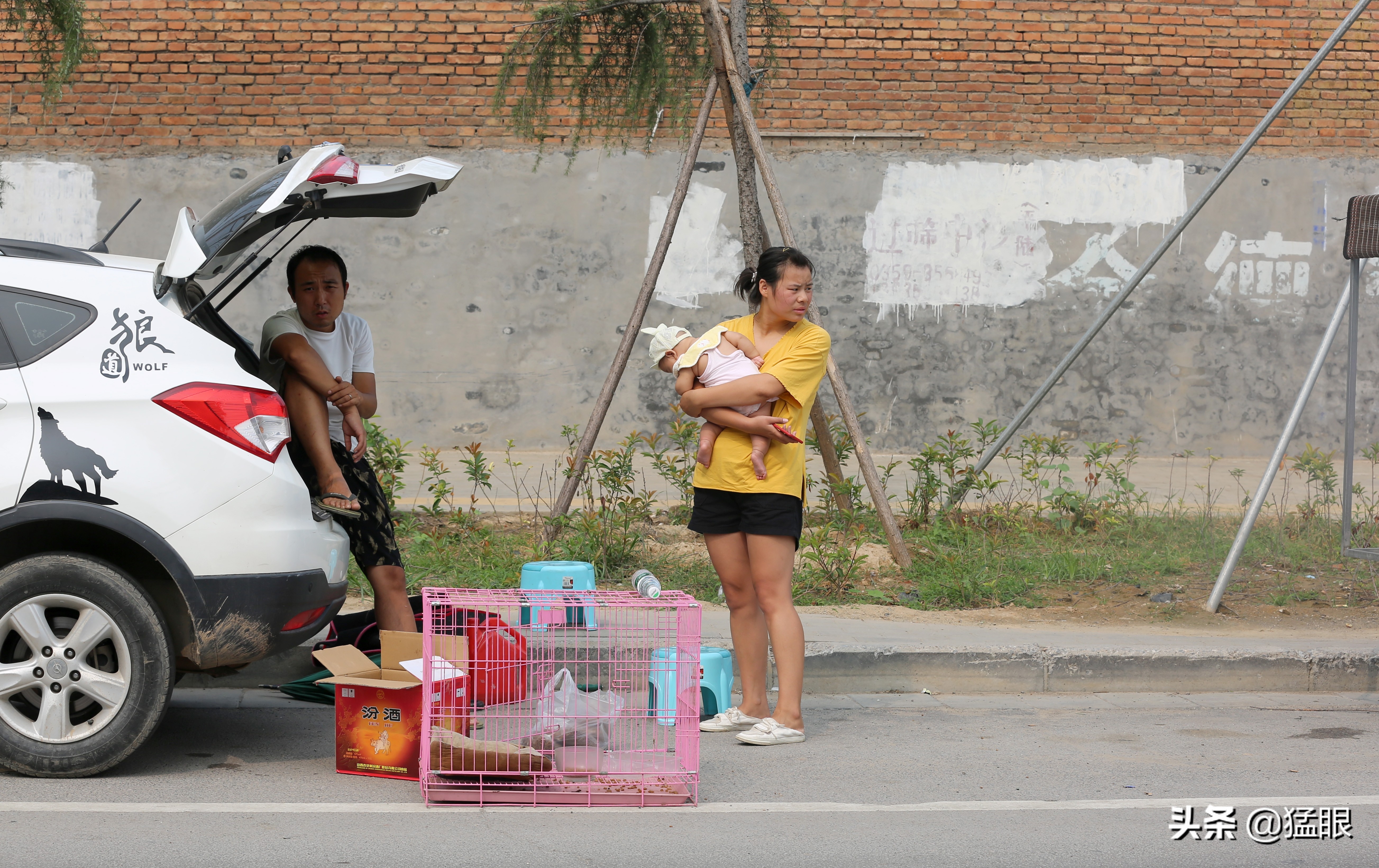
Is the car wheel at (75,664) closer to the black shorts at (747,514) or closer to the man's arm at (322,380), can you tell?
the man's arm at (322,380)

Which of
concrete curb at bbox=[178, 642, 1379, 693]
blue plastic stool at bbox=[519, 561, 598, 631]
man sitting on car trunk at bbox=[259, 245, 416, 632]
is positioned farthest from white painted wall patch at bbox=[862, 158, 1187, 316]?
man sitting on car trunk at bbox=[259, 245, 416, 632]

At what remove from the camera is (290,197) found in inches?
170

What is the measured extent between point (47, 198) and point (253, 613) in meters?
10.5

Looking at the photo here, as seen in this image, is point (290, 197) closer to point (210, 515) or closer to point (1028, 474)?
point (210, 515)

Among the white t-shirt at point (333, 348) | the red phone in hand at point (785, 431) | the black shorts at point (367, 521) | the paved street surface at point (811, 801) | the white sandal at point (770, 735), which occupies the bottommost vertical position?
the paved street surface at point (811, 801)

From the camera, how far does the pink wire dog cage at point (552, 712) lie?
405 centimetres

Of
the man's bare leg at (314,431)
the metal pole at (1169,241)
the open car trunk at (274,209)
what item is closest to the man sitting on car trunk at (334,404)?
the man's bare leg at (314,431)

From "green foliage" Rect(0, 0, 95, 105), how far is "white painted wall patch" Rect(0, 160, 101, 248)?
3.45 metres

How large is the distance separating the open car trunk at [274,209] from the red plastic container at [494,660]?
1275mm

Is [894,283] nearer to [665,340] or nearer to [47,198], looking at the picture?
[665,340]

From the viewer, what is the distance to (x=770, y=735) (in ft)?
15.8

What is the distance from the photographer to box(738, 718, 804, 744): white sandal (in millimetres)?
4828

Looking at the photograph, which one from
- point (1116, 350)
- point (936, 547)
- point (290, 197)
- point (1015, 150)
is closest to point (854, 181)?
point (1015, 150)

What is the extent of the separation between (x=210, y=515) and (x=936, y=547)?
5.04 metres
